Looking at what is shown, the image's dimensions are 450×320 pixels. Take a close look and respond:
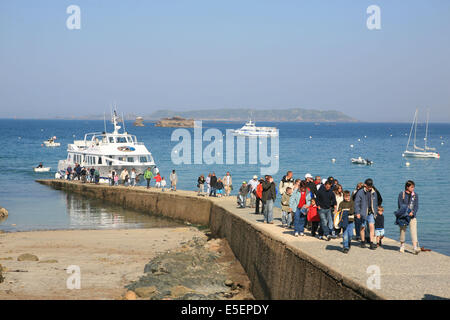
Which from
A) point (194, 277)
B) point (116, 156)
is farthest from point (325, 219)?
point (116, 156)

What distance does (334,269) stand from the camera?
35.9 ft

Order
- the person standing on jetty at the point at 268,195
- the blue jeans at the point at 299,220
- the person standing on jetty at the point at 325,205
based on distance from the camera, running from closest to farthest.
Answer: the person standing on jetty at the point at 325,205 < the blue jeans at the point at 299,220 < the person standing on jetty at the point at 268,195

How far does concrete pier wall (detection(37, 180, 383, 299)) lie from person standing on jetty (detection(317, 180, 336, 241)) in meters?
1.34

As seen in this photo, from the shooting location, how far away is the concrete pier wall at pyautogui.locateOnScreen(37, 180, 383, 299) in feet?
A: 36.0

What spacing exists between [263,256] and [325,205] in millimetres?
2381

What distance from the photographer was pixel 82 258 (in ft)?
64.8

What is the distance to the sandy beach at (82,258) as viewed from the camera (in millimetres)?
15500

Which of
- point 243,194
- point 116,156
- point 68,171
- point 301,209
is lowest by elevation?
point 68,171

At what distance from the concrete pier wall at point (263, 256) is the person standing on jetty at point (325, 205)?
134 cm

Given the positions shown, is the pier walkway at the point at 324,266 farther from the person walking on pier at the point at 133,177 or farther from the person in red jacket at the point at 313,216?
the person walking on pier at the point at 133,177

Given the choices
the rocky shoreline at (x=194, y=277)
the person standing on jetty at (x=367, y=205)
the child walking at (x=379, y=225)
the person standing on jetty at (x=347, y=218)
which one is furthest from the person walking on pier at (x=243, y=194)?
the person standing on jetty at (x=367, y=205)

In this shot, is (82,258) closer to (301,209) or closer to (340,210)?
(301,209)

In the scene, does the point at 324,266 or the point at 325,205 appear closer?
the point at 324,266
